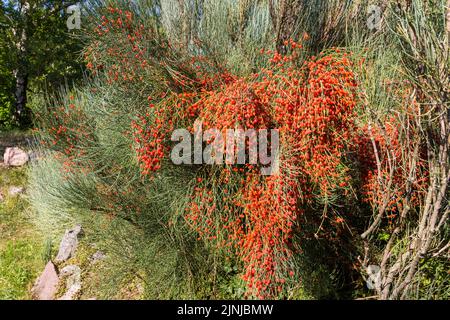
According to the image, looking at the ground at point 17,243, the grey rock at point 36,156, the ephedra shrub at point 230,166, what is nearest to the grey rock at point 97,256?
the ephedra shrub at point 230,166

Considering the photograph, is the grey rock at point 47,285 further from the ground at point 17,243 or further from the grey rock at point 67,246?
the grey rock at point 67,246

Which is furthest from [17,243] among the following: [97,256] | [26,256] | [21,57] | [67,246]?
[21,57]

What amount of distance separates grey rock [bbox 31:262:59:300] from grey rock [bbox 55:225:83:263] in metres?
0.34

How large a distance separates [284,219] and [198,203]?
2.73 feet

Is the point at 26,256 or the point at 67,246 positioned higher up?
the point at 67,246

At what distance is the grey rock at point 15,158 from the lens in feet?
25.2

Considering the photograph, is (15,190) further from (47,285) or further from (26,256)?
(47,285)

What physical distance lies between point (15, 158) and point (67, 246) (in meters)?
3.62

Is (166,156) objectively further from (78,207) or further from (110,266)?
(78,207)

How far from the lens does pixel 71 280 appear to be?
14.8 ft

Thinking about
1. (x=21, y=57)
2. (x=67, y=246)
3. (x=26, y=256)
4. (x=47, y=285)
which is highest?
(x=21, y=57)

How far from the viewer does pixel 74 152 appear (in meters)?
5.06

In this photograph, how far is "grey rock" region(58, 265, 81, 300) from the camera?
13.9 ft

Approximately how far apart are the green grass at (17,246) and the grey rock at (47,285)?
90 millimetres
